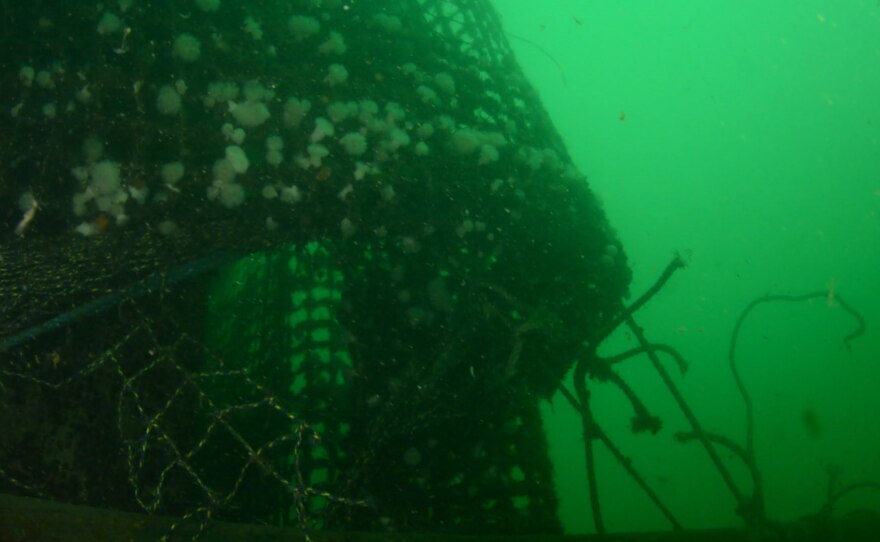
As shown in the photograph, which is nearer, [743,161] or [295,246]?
[295,246]

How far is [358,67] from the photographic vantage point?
327 centimetres

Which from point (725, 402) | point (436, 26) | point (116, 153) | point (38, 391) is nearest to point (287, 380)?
point (38, 391)

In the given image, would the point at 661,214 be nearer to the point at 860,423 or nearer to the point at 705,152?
the point at 705,152

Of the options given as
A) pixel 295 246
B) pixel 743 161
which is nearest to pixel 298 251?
pixel 295 246

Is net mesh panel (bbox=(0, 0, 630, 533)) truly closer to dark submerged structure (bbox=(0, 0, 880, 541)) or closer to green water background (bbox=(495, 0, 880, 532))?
dark submerged structure (bbox=(0, 0, 880, 541))

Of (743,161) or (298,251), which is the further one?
(743,161)

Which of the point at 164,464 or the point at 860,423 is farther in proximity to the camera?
the point at 860,423

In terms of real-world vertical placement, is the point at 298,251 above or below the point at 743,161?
above

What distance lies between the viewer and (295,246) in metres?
3.68

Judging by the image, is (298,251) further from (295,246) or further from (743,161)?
(743,161)

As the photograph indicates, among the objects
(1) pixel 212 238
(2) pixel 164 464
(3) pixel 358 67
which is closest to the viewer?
(1) pixel 212 238

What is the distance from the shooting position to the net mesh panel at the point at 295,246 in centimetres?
266

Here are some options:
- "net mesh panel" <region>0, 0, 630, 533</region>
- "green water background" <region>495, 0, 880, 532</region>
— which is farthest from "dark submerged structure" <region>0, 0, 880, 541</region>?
"green water background" <region>495, 0, 880, 532</region>

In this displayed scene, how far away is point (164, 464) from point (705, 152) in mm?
111584
